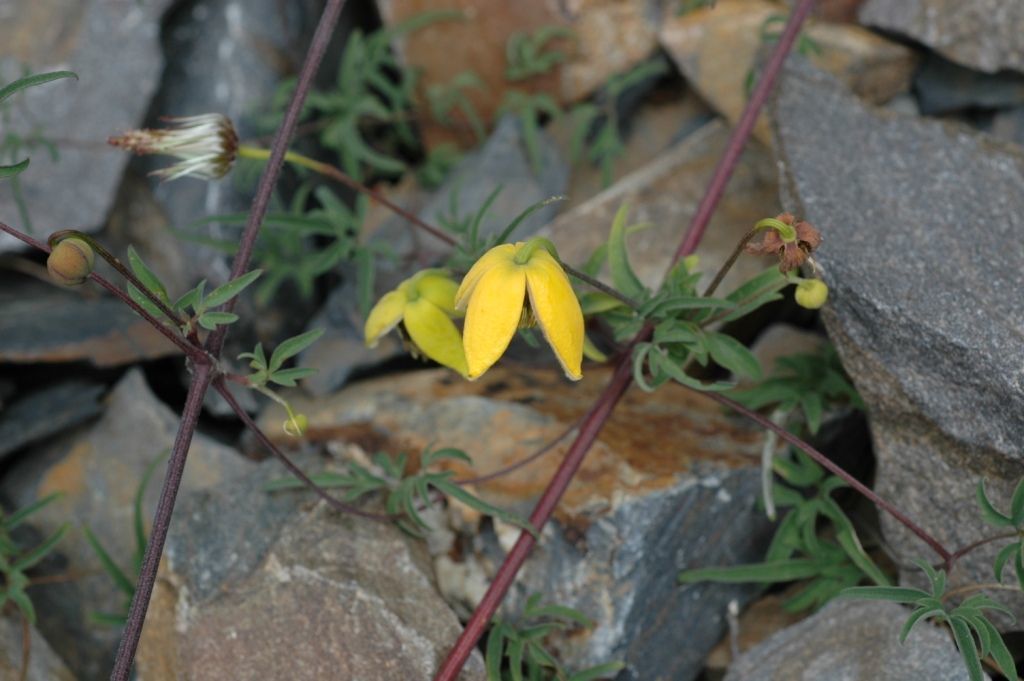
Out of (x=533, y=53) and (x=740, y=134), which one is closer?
(x=740, y=134)

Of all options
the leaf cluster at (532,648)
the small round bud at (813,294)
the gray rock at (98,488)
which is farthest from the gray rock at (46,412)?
the small round bud at (813,294)

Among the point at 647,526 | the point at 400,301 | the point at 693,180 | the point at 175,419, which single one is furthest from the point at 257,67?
the point at 647,526

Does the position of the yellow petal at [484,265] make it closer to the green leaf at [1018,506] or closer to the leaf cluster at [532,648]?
the leaf cluster at [532,648]

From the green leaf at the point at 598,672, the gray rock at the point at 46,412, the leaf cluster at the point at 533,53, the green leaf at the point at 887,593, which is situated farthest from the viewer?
the leaf cluster at the point at 533,53

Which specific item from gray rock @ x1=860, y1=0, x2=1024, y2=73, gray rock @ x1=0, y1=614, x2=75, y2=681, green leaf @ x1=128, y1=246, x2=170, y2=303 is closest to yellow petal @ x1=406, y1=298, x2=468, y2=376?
green leaf @ x1=128, y1=246, x2=170, y2=303

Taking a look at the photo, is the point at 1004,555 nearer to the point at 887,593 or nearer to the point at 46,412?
the point at 887,593

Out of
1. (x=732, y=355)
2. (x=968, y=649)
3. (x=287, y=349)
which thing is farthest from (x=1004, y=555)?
(x=287, y=349)

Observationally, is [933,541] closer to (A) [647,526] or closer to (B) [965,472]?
(B) [965,472]
